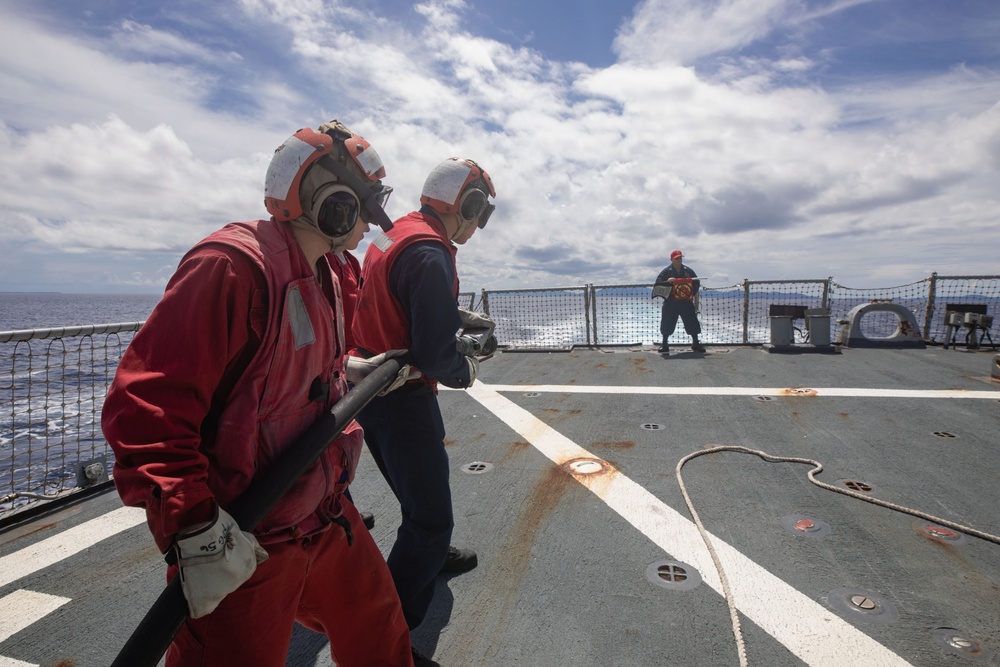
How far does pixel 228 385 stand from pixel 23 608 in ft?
7.46

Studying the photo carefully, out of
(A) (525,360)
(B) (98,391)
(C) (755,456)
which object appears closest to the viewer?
(C) (755,456)

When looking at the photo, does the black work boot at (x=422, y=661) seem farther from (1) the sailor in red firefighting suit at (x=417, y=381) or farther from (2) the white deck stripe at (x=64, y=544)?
(2) the white deck stripe at (x=64, y=544)

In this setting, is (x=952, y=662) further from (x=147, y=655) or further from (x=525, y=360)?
(x=525, y=360)

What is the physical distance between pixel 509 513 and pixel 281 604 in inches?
80.5

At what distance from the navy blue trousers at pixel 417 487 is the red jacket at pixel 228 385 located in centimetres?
56

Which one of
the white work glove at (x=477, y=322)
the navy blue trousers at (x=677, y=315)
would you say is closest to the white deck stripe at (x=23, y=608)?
the white work glove at (x=477, y=322)

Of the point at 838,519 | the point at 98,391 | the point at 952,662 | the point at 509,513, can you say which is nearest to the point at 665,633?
the point at 952,662

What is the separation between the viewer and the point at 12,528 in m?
3.25

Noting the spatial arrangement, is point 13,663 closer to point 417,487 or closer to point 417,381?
point 417,487

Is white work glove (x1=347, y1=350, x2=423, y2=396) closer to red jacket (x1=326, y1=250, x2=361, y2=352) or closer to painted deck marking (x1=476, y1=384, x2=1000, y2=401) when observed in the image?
red jacket (x1=326, y1=250, x2=361, y2=352)

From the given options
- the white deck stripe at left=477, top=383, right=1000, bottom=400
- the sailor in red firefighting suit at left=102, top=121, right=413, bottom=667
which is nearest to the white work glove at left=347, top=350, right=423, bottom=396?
the sailor in red firefighting suit at left=102, top=121, right=413, bottom=667

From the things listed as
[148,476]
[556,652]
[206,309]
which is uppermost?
[206,309]

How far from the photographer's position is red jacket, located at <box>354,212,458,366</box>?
86.3 inches

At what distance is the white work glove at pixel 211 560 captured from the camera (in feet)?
3.50
